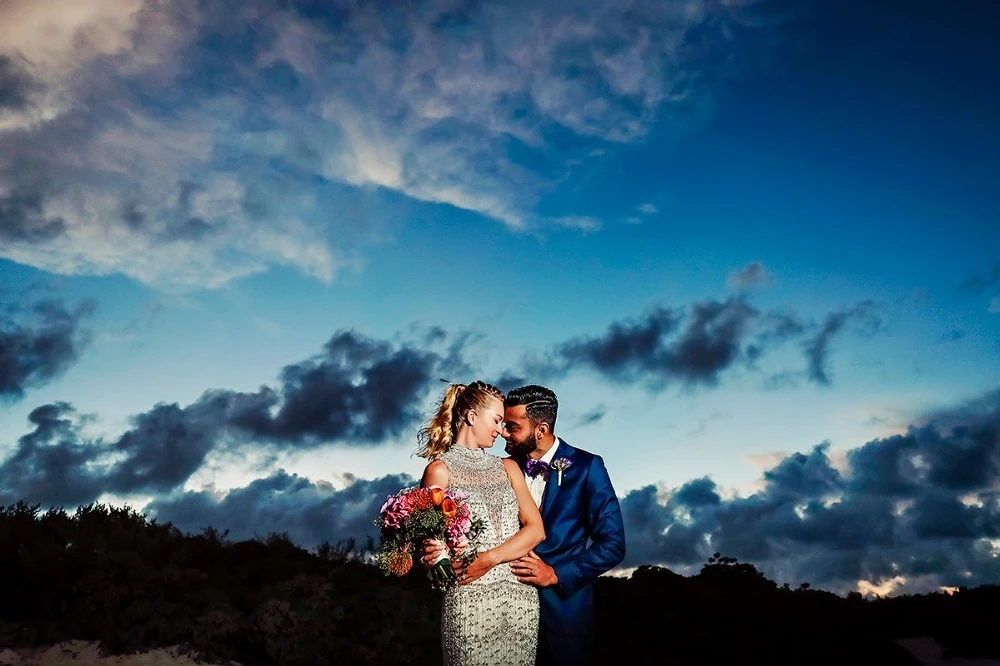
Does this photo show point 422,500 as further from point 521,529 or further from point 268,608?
point 268,608

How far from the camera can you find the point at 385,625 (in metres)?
10.2

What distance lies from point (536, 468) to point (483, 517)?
873mm

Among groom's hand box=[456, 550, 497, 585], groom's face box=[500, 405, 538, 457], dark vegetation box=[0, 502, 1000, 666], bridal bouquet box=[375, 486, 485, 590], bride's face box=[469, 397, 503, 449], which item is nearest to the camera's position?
bridal bouquet box=[375, 486, 485, 590]

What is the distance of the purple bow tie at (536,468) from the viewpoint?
6.01 m

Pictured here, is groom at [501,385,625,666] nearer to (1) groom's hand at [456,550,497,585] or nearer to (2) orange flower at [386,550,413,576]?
(1) groom's hand at [456,550,497,585]

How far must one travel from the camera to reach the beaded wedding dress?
209 inches

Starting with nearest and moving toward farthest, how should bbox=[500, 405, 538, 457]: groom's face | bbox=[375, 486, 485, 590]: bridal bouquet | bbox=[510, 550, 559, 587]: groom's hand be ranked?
bbox=[375, 486, 485, 590]: bridal bouquet → bbox=[510, 550, 559, 587]: groom's hand → bbox=[500, 405, 538, 457]: groom's face

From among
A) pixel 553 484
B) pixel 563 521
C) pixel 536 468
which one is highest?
pixel 536 468

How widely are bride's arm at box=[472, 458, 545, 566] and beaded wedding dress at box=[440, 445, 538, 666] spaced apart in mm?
41

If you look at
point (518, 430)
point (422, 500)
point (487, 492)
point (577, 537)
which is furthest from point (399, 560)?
point (577, 537)

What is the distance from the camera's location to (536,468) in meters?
6.03

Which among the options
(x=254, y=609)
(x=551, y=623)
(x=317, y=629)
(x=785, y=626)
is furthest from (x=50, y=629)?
(x=785, y=626)

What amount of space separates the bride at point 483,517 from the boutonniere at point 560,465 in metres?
0.58

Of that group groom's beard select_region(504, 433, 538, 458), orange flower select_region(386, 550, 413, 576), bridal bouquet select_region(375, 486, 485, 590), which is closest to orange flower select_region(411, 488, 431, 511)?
bridal bouquet select_region(375, 486, 485, 590)
